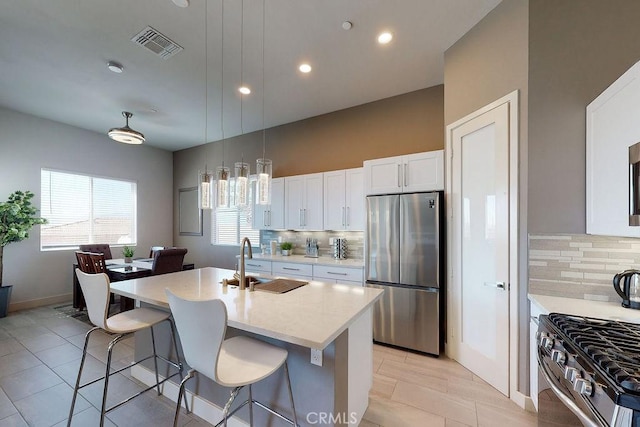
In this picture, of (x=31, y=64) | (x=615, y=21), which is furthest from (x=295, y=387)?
(x=31, y=64)

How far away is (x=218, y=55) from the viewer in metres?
2.80

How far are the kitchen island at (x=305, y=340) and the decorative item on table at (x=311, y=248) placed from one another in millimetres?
1985

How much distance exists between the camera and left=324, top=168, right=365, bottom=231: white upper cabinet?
3.56 m

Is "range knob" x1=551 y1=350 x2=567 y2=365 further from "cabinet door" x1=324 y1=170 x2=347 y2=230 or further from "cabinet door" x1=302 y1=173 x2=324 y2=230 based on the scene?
"cabinet door" x1=302 y1=173 x2=324 y2=230

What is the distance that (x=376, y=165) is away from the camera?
3.23 m

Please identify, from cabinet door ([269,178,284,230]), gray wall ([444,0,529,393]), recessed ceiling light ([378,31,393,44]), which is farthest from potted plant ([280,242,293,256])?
recessed ceiling light ([378,31,393,44])

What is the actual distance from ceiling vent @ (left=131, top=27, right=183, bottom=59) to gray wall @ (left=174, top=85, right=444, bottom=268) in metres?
2.21

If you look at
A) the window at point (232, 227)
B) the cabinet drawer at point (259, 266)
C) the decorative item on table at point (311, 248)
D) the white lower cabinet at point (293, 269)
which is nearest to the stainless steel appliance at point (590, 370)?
the white lower cabinet at point (293, 269)

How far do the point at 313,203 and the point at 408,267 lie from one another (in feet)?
5.70

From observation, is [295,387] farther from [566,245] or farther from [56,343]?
[56,343]

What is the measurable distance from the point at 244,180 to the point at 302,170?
7.86ft

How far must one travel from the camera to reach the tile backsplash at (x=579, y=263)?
1.76m

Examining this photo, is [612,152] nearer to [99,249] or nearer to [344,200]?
[344,200]

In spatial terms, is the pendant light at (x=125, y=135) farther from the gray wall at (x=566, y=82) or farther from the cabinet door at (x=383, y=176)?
the gray wall at (x=566, y=82)
